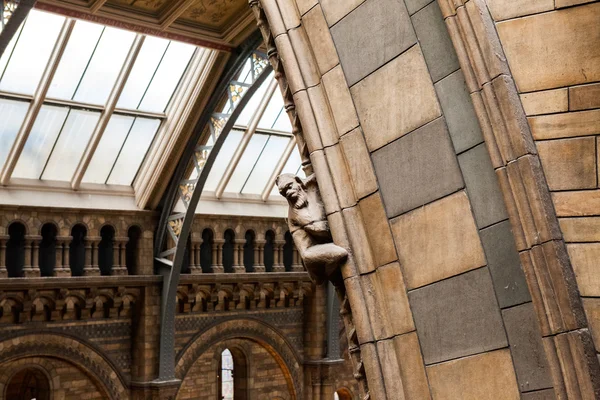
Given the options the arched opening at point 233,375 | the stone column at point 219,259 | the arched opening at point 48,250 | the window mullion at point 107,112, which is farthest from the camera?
the arched opening at point 233,375

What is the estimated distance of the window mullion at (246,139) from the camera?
1631 cm

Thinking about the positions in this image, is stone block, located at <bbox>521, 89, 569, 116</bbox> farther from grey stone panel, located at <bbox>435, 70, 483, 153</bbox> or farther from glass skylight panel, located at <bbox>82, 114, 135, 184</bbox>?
glass skylight panel, located at <bbox>82, 114, 135, 184</bbox>

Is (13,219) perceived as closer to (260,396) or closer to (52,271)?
(52,271)

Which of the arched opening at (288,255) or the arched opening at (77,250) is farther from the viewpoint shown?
the arched opening at (288,255)

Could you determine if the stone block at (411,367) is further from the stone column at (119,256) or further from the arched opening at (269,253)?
the arched opening at (269,253)

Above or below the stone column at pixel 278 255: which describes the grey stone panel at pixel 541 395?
below

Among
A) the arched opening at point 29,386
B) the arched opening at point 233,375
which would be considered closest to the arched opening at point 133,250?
the arched opening at point 29,386

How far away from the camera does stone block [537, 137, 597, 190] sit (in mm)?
3279

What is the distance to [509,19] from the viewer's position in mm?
3467

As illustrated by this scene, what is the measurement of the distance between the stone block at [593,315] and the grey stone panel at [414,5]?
4.47ft

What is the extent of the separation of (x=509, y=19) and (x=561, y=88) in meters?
0.34

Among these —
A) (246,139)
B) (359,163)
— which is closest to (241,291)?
(246,139)

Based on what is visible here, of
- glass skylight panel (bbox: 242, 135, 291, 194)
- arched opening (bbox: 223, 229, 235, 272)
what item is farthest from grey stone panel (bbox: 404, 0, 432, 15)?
arched opening (bbox: 223, 229, 235, 272)

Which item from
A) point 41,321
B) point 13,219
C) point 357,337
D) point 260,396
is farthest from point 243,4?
point 357,337
